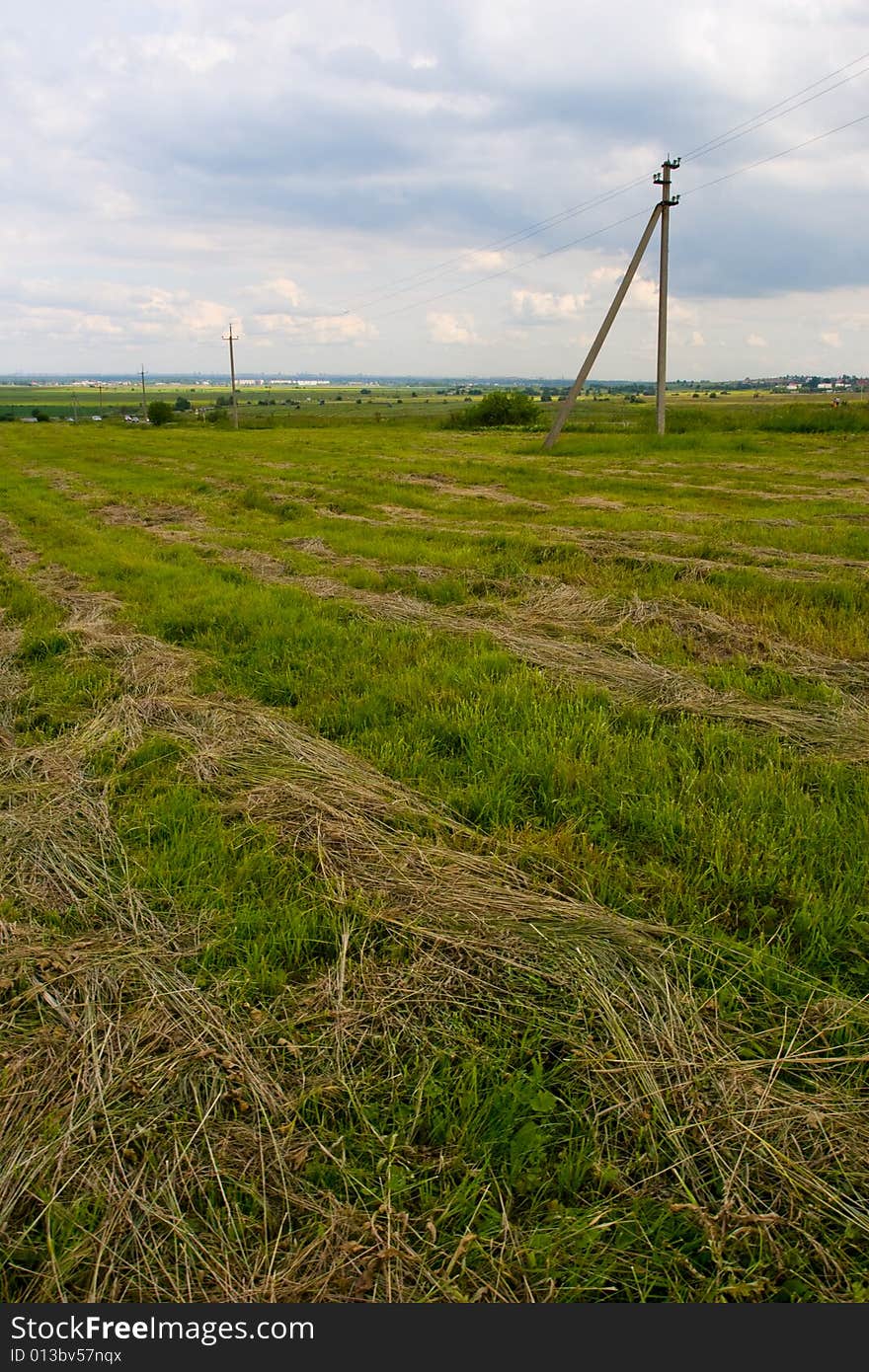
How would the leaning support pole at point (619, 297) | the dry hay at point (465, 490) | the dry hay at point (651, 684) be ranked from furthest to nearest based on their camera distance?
the leaning support pole at point (619, 297) → the dry hay at point (465, 490) → the dry hay at point (651, 684)

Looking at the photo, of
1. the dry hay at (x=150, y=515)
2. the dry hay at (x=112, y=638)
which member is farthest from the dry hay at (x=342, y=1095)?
the dry hay at (x=150, y=515)

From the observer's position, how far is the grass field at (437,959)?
1.93 m

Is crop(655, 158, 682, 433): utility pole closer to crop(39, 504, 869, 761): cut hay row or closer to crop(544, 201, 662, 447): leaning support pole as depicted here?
crop(544, 201, 662, 447): leaning support pole

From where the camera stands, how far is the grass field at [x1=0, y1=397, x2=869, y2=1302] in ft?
6.32

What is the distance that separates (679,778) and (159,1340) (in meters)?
3.27

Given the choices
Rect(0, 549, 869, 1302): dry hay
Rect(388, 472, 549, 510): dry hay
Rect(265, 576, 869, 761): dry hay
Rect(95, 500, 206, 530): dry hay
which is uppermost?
Rect(388, 472, 549, 510): dry hay

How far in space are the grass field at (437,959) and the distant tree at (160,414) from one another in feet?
265

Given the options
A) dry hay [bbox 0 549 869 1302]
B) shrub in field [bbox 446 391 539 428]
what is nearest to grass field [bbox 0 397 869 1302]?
dry hay [bbox 0 549 869 1302]

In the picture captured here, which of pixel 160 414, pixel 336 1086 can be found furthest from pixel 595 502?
pixel 160 414

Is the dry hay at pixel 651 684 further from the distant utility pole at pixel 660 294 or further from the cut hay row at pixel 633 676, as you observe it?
the distant utility pole at pixel 660 294

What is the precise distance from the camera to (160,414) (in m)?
78.7

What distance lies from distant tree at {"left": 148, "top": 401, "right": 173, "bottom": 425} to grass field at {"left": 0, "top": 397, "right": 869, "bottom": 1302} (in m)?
80.8

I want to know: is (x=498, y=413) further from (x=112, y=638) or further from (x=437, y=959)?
(x=437, y=959)

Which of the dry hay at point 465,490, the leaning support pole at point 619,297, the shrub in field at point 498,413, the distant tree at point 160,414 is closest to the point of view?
the dry hay at point 465,490
